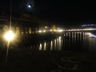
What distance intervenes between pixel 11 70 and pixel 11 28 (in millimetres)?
7677

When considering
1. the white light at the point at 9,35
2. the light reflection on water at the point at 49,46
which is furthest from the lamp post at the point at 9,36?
the light reflection on water at the point at 49,46

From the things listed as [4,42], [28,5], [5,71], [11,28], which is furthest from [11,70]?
[28,5]

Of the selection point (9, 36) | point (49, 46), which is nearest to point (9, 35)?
point (9, 36)

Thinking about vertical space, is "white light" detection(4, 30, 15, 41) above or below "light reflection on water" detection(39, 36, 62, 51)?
above

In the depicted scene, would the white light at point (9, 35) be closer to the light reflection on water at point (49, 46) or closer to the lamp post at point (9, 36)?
the lamp post at point (9, 36)

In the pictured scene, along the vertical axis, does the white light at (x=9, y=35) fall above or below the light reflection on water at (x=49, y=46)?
above

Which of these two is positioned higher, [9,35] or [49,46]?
[9,35]

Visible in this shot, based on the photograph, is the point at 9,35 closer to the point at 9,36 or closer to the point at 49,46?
the point at 9,36

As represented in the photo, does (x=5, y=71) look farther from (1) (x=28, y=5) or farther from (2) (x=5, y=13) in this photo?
(1) (x=28, y=5)

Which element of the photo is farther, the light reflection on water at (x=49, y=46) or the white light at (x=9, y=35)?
the white light at (x=9, y=35)

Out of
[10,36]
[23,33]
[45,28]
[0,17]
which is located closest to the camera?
[0,17]

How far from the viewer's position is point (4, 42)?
10492 millimetres

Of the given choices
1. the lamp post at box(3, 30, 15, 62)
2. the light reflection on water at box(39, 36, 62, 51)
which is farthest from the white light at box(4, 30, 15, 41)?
the light reflection on water at box(39, 36, 62, 51)

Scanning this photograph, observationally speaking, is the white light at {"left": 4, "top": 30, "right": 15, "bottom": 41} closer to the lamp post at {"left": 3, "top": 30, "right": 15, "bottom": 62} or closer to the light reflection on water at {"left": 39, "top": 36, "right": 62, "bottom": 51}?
the lamp post at {"left": 3, "top": 30, "right": 15, "bottom": 62}
